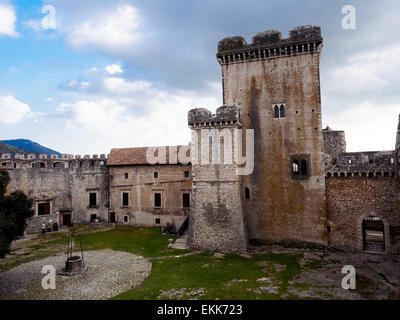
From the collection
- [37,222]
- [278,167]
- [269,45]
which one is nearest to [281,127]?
[278,167]

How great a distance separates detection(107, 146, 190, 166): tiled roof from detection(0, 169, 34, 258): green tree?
16.6 metres

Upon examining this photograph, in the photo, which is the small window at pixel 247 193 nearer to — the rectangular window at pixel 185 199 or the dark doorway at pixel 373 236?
the rectangular window at pixel 185 199

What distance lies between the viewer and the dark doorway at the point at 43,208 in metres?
30.7

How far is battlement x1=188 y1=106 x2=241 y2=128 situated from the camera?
72.8 feet

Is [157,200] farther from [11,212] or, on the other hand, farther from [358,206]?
[358,206]

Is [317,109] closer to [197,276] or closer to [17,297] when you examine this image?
[197,276]

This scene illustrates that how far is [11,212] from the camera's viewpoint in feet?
50.3

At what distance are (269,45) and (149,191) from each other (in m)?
20.2

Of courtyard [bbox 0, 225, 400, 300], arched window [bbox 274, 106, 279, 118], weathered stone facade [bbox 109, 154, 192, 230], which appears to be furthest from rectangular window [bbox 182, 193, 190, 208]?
arched window [bbox 274, 106, 279, 118]

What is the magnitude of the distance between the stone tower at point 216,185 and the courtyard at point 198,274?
137 cm

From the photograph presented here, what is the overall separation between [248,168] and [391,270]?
479 inches

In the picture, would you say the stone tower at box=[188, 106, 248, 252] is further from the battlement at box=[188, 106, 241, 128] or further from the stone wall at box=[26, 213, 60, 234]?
the stone wall at box=[26, 213, 60, 234]
